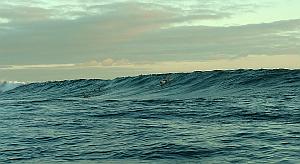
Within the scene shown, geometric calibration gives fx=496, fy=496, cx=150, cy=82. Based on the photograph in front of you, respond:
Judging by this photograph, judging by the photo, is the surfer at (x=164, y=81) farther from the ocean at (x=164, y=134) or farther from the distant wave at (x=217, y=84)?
the ocean at (x=164, y=134)

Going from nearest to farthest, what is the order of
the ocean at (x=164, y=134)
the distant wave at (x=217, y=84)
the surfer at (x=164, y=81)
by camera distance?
the ocean at (x=164, y=134)
the distant wave at (x=217, y=84)
the surfer at (x=164, y=81)

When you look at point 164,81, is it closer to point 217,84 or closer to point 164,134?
point 217,84

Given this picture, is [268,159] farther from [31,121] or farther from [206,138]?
[31,121]

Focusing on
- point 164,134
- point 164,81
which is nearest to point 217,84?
point 164,81

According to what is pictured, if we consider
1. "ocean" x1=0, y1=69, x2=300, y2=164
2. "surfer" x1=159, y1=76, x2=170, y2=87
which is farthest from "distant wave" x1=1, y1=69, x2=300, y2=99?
"ocean" x1=0, y1=69, x2=300, y2=164

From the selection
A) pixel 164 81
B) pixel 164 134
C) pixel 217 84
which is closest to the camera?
pixel 164 134

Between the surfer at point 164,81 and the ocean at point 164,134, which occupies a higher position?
the surfer at point 164,81

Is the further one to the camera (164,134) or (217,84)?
(217,84)

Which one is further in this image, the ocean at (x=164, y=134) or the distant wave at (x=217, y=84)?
the distant wave at (x=217, y=84)

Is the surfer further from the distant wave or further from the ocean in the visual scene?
the ocean

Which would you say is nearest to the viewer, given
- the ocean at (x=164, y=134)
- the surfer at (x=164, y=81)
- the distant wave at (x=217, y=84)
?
the ocean at (x=164, y=134)

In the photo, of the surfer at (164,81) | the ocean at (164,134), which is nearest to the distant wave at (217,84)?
the surfer at (164,81)

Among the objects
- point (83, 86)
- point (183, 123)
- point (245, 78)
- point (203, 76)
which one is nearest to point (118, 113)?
point (183, 123)

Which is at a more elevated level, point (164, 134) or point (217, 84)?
point (217, 84)
